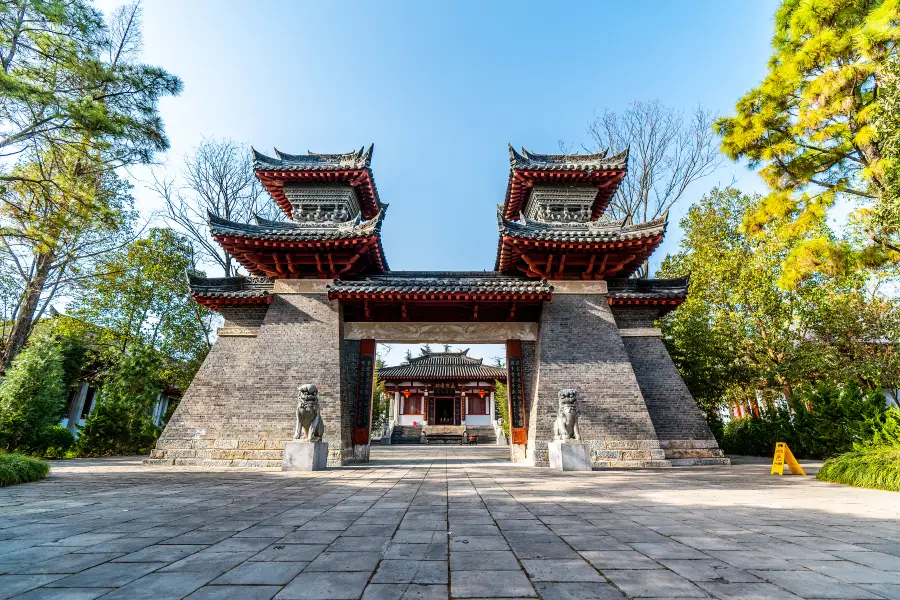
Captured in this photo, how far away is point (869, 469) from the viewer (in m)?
6.63

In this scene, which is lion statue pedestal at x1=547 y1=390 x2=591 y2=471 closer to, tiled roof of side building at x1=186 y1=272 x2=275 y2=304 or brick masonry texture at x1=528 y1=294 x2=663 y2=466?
brick masonry texture at x1=528 y1=294 x2=663 y2=466

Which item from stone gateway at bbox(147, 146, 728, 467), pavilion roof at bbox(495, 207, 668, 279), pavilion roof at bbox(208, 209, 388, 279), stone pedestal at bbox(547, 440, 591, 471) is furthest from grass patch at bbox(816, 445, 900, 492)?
pavilion roof at bbox(208, 209, 388, 279)

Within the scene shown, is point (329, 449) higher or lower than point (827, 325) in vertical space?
lower

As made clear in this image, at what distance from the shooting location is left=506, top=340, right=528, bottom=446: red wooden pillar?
12047 millimetres

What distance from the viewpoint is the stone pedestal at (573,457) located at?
9.33 meters

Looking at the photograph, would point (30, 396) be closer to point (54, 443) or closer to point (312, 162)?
point (54, 443)

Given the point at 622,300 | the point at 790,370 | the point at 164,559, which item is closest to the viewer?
the point at 164,559

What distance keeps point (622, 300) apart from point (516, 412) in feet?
14.8

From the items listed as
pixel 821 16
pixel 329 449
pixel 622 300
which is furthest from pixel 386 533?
pixel 821 16

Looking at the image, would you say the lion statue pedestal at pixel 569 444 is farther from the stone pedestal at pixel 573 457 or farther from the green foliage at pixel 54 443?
the green foliage at pixel 54 443

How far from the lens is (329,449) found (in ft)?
34.6

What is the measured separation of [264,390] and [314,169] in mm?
7317

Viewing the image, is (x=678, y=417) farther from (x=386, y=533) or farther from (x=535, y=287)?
(x=386, y=533)

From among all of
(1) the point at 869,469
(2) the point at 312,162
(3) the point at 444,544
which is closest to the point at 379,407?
(2) the point at 312,162
